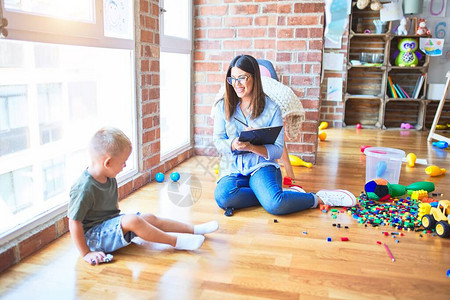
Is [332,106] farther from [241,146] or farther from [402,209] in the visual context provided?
[241,146]

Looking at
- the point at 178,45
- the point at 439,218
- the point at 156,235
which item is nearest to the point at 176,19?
the point at 178,45

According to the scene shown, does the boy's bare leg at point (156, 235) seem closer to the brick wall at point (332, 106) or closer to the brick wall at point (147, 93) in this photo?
the brick wall at point (147, 93)

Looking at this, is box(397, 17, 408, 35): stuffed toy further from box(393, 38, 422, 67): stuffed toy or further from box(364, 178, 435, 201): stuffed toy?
box(364, 178, 435, 201): stuffed toy

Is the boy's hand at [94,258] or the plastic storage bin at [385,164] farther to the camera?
the plastic storage bin at [385,164]

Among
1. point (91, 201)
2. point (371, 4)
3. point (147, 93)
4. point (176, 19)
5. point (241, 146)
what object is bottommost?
point (91, 201)

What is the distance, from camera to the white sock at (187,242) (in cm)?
181

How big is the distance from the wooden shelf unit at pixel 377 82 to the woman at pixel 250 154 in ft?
12.3

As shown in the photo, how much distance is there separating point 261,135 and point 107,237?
92cm

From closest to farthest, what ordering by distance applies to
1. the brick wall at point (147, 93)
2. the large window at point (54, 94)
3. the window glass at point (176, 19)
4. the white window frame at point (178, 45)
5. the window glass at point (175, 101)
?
the large window at point (54, 94) < the brick wall at point (147, 93) < the white window frame at point (178, 45) < the window glass at point (176, 19) < the window glass at point (175, 101)

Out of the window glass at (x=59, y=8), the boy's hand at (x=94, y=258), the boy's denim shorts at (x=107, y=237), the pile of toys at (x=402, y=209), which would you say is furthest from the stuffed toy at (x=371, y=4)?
the boy's hand at (x=94, y=258)

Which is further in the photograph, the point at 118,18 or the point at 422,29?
the point at 422,29

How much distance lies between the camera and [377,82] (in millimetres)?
6016

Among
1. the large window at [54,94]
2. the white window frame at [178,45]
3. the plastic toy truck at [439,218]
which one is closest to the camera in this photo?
the large window at [54,94]

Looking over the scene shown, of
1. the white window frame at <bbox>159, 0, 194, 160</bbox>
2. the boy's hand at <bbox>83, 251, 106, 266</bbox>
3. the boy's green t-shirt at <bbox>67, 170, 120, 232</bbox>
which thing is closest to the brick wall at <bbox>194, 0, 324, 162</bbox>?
the white window frame at <bbox>159, 0, 194, 160</bbox>
